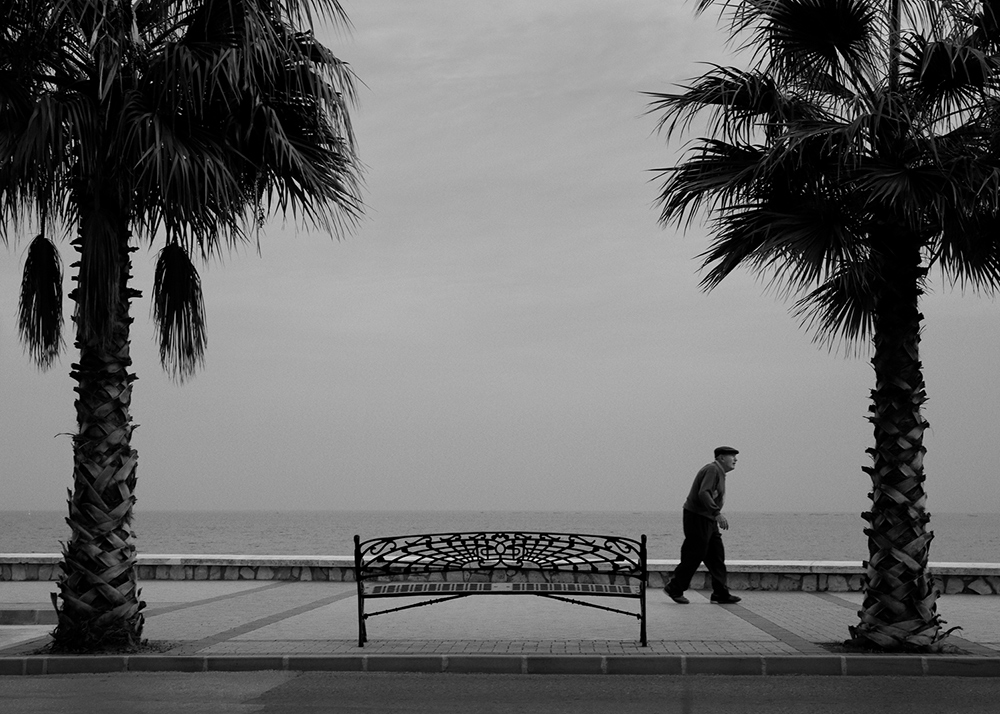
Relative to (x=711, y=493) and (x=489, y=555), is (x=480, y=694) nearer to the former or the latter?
(x=489, y=555)

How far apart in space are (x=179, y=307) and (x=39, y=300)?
48.2 inches

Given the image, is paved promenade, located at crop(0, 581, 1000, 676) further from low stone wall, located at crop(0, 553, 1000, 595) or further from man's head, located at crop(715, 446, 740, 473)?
man's head, located at crop(715, 446, 740, 473)

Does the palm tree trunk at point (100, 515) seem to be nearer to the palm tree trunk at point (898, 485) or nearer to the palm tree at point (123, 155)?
the palm tree at point (123, 155)

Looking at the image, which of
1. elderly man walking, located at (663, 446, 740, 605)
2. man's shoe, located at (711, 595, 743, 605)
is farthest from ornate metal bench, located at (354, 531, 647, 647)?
man's shoe, located at (711, 595, 743, 605)

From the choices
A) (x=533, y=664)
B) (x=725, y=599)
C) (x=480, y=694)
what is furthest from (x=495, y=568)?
(x=725, y=599)

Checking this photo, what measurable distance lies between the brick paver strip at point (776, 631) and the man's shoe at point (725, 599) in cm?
23

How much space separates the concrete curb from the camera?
8164 millimetres

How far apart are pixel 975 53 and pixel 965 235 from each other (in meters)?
1.46

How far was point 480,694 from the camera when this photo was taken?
737cm

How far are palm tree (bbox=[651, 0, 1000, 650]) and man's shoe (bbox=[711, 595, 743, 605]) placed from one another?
365 cm

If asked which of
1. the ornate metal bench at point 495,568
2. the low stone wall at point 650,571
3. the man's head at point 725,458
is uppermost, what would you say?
the man's head at point 725,458

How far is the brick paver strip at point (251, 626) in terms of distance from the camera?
9.01m

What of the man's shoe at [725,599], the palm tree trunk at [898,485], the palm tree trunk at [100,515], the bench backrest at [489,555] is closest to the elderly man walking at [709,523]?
the man's shoe at [725,599]

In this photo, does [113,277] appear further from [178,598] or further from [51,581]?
[51,581]
